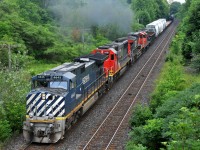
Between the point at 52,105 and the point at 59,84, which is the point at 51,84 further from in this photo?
the point at 52,105

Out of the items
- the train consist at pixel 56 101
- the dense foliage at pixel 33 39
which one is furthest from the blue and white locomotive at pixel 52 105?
the dense foliage at pixel 33 39

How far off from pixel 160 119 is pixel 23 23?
101 feet

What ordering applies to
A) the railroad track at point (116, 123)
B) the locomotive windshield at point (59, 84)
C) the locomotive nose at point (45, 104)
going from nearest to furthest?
the locomotive nose at point (45, 104)
the railroad track at point (116, 123)
the locomotive windshield at point (59, 84)

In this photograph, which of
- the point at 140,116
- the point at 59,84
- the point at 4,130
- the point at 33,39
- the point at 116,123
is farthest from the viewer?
the point at 33,39

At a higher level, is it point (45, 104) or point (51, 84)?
point (51, 84)

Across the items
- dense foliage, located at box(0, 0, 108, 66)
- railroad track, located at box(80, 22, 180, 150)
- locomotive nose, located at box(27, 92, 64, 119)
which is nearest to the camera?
locomotive nose, located at box(27, 92, 64, 119)

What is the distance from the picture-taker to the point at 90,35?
51.1 metres

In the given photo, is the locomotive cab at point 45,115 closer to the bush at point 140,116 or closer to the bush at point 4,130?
the bush at point 4,130

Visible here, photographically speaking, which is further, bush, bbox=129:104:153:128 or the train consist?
bush, bbox=129:104:153:128

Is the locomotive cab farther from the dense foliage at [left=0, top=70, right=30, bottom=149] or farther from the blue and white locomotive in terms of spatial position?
the dense foliage at [left=0, top=70, right=30, bottom=149]

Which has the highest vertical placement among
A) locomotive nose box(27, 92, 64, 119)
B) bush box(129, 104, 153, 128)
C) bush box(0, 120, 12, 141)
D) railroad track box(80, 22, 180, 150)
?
locomotive nose box(27, 92, 64, 119)

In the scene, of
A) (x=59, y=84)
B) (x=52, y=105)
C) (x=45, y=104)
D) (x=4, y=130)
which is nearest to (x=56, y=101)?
(x=52, y=105)

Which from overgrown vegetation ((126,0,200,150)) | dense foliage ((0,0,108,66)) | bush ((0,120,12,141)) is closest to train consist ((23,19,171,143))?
bush ((0,120,12,141))

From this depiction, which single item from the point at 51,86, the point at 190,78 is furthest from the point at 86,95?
the point at 190,78
